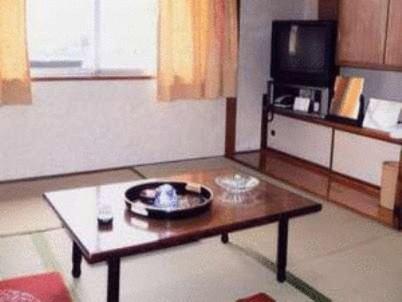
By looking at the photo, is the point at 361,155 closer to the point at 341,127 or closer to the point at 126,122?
the point at 341,127

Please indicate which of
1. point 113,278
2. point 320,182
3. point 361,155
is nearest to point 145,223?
point 113,278

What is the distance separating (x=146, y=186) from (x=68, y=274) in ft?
1.90

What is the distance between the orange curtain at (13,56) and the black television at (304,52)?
88.6 inches

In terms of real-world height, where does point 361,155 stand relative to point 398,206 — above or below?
above

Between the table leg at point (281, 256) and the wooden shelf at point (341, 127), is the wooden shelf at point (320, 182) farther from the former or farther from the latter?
the table leg at point (281, 256)

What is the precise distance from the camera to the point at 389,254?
284cm

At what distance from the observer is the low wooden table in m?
1.94

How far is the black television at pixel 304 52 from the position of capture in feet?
14.3

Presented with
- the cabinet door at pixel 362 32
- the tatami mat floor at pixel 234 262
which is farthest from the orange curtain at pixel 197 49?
the tatami mat floor at pixel 234 262

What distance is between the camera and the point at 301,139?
4.64 metres

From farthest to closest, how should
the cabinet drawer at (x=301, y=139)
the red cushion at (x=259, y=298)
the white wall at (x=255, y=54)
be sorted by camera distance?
the white wall at (x=255, y=54) → the cabinet drawer at (x=301, y=139) → the red cushion at (x=259, y=298)

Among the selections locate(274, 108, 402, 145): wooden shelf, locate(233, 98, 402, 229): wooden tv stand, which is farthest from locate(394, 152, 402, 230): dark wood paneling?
locate(274, 108, 402, 145): wooden shelf

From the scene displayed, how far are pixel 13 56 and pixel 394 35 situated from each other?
2.85 metres

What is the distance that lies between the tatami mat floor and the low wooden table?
0.57 feet
